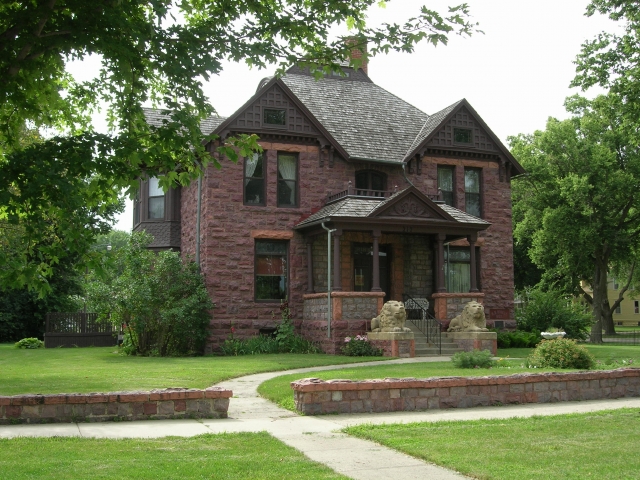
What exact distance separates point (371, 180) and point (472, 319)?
6.79m

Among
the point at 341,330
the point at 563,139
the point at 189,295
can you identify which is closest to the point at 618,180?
the point at 563,139

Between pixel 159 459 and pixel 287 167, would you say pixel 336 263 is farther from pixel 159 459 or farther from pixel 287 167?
pixel 159 459

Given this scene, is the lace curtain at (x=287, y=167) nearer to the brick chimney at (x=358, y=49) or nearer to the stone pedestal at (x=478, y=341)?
the brick chimney at (x=358, y=49)

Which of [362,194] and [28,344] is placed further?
[28,344]

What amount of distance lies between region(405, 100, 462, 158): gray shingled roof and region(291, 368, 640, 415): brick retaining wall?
14762mm

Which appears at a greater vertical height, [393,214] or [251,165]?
[251,165]

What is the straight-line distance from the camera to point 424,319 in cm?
2378

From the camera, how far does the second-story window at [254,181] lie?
80.1ft

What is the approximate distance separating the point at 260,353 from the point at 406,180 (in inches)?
334

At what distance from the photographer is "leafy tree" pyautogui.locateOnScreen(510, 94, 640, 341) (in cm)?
3725

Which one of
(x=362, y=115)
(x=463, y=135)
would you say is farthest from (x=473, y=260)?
(x=362, y=115)

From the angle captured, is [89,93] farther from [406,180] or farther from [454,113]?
[454,113]

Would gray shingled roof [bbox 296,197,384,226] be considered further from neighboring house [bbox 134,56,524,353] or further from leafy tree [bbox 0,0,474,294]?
leafy tree [bbox 0,0,474,294]

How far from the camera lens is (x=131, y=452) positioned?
7.52 meters
